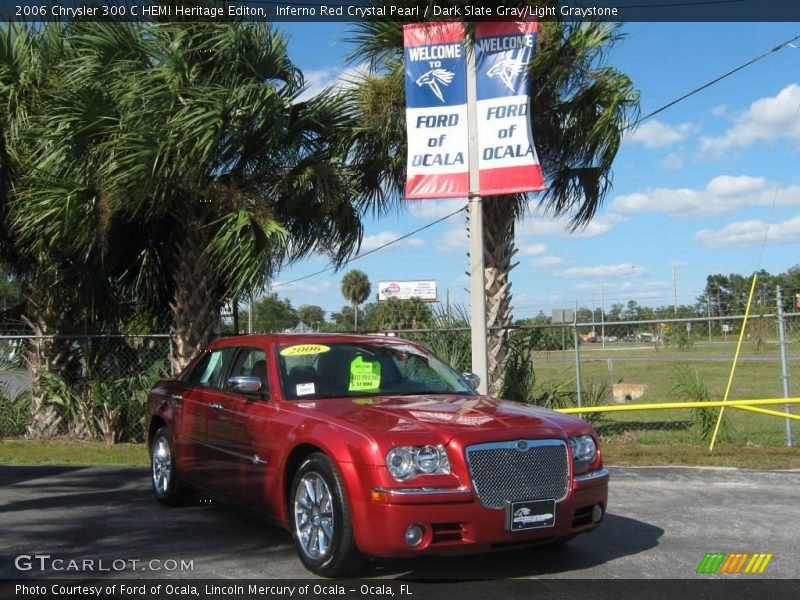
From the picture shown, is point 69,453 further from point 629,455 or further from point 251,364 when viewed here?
point 629,455

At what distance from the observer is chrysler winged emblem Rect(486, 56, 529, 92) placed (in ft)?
32.2

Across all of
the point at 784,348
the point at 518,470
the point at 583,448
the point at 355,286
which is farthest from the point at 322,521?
the point at 355,286

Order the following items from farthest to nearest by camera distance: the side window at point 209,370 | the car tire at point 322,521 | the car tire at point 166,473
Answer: the car tire at point 166,473 < the side window at point 209,370 < the car tire at point 322,521

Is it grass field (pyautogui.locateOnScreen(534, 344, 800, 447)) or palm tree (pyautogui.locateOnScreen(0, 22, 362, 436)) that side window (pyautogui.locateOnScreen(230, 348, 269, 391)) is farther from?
grass field (pyautogui.locateOnScreen(534, 344, 800, 447))

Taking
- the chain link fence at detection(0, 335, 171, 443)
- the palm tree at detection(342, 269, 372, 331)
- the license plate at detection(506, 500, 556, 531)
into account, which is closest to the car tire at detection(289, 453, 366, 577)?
the license plate at detection(506, 500, 556, 531)

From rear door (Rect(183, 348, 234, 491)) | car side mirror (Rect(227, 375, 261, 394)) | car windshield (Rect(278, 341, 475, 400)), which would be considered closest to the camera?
car side mirror (Rect(227, 375, 261, 394))

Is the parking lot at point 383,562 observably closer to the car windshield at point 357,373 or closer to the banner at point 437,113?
the car windshield at point 357,373

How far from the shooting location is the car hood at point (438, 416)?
4945 millimetres

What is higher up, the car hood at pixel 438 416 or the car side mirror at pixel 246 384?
the car side mirror at pixel 246 384

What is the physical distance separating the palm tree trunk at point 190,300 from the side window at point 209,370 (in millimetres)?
4039

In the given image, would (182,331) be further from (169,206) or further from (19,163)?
(19,163)

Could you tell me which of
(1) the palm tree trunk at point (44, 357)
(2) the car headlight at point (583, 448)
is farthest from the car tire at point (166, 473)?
(1) the palm tree trunk at point (44, 357)

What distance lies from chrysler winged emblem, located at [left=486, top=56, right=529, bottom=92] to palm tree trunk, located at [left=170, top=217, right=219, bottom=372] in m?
4.56

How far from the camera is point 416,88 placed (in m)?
10.1
